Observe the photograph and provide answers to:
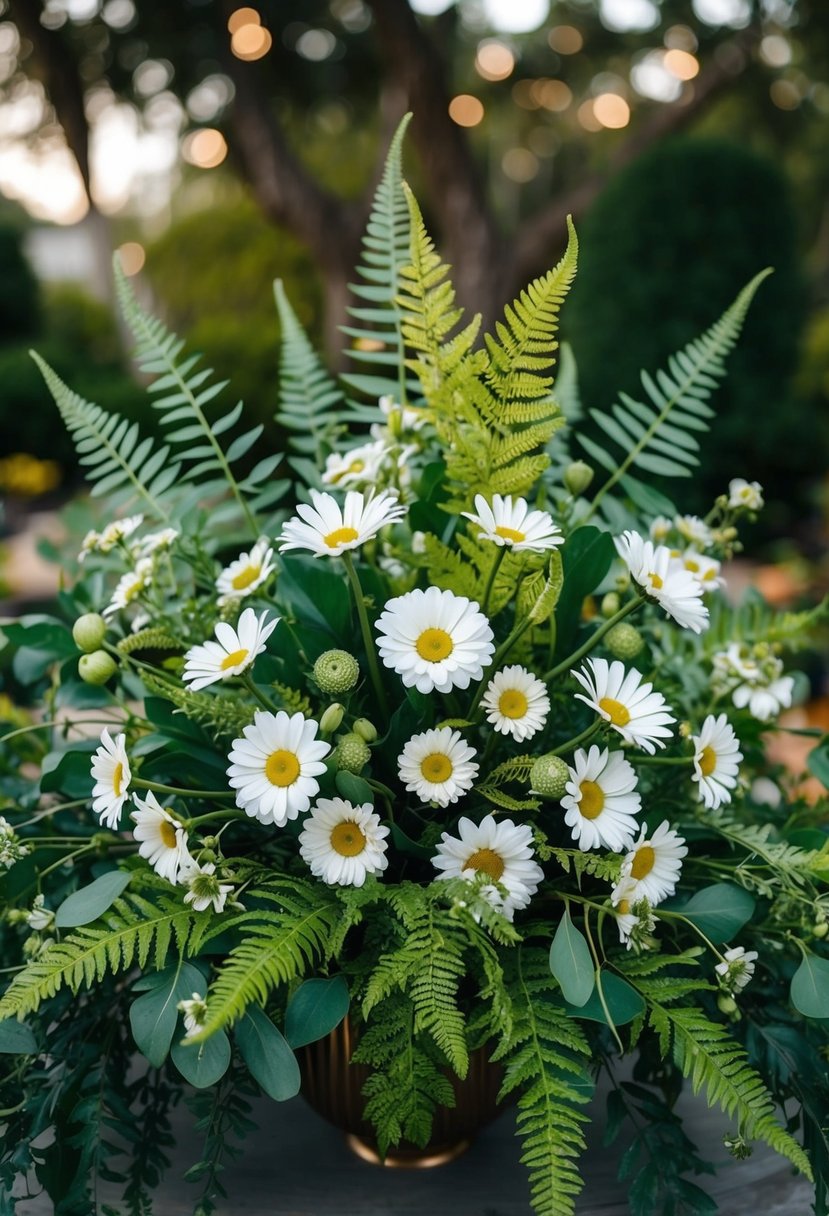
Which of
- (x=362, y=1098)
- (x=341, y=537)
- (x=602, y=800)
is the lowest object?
(x=362, y=1098)

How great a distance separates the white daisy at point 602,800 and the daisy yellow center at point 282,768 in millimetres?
151

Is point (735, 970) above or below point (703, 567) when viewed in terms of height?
below

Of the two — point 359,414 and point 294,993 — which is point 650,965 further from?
point 359,414

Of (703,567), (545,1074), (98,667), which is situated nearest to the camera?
(545,1074)

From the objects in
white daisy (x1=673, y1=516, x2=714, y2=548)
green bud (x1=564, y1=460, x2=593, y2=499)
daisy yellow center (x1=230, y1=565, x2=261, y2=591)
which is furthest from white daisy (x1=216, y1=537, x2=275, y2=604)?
white daisy (x1=673, y1=516, x2=714, y2=548)

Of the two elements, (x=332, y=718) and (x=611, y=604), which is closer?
(x=332, y=718)

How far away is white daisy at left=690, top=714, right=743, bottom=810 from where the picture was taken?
0.63 meters

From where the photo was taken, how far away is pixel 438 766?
597 mm

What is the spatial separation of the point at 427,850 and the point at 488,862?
0.04 meters

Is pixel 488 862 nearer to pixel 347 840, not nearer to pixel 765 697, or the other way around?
pixel 347 840

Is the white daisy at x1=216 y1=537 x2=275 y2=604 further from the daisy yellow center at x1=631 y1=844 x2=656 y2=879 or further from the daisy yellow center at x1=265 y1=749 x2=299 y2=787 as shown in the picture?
the daisy yellow center at x1=631 y1=844 x2=656 y2=879

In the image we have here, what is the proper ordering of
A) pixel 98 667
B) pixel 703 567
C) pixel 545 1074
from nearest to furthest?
pixel 545 1074 → pixel 98 667 → pixel 703 567

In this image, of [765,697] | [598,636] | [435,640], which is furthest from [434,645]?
[765,697]

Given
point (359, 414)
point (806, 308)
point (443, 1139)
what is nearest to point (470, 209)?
point (806, 308)
